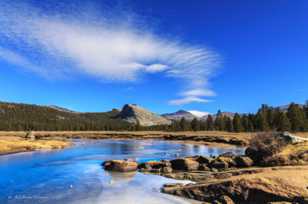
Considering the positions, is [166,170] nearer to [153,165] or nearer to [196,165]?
[153,165]

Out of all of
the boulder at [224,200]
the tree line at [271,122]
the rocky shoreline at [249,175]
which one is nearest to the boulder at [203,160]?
the rocky shoreline at [249,175]

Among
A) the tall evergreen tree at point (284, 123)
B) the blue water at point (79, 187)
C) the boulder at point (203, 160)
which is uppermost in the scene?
the tall evergreen tree at point (284, 123)

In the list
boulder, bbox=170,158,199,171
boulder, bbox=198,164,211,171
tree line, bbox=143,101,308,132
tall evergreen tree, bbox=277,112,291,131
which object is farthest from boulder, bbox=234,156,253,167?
tall evergreen tree, bbox=277,112,291,131

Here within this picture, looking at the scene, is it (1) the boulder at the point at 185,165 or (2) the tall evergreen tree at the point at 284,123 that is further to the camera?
(2) the tall evergreen tree at the point at 284,123

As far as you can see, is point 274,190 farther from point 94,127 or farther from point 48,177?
point 94,127

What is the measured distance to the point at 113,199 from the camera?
59.5ft

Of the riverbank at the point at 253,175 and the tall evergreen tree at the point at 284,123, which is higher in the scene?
the tall evergreen tree at the point at 284,123

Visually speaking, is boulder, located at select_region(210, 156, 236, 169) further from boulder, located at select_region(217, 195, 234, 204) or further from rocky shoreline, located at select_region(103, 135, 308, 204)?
boulder, located at select_region(217, 195, 234, 204)

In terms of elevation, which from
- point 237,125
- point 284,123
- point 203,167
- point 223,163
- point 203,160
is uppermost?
point 237,125

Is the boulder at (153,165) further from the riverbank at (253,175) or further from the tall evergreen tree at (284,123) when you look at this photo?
the tall evergreen tree at (284,123)

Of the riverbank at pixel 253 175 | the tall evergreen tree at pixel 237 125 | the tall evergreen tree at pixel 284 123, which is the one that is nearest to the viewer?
the riverbank at pixel 253 175

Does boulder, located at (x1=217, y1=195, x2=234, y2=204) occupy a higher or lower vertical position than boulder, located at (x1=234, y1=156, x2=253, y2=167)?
lower

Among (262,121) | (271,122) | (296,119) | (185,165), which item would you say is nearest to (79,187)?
(185,165)

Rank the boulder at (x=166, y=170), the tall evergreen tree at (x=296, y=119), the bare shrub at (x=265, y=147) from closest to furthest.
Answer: the bare shrub at (x=265, y=147) < the boulder at (x=166, y=170) < the tall evergreen tree at (x=296, y=119)
